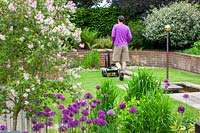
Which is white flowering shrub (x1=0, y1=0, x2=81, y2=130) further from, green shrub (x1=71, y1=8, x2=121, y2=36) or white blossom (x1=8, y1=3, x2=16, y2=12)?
green shrub (x1=71, y1=8, x2=121, y2=36)

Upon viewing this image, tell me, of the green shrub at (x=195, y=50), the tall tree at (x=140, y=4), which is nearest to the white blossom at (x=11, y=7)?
the green shrub at (x=195, y=50)

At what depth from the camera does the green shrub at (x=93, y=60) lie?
540 inches

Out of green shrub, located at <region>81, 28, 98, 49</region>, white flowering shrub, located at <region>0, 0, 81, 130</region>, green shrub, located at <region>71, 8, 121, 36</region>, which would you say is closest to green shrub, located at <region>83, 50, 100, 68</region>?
green shrub, located at <region>81, 28, 98, 49</region>

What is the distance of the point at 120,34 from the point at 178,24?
12.2 feet

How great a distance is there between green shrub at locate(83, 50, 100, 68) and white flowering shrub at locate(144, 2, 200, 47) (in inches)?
96.8

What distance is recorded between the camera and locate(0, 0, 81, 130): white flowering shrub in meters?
4.63

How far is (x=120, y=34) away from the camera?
12.0 meters

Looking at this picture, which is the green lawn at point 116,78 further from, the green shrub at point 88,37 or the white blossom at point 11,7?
the white blossom at point 11,7

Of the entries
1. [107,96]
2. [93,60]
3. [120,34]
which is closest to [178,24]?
[93,60]

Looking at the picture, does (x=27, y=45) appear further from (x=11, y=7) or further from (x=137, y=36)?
(x=137, y=36)

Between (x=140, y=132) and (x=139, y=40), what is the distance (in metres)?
11.4

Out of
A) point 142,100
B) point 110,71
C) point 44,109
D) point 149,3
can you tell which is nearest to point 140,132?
point 142,100

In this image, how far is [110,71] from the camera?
11641mm

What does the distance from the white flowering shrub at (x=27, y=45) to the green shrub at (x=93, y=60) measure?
28.6 ft
